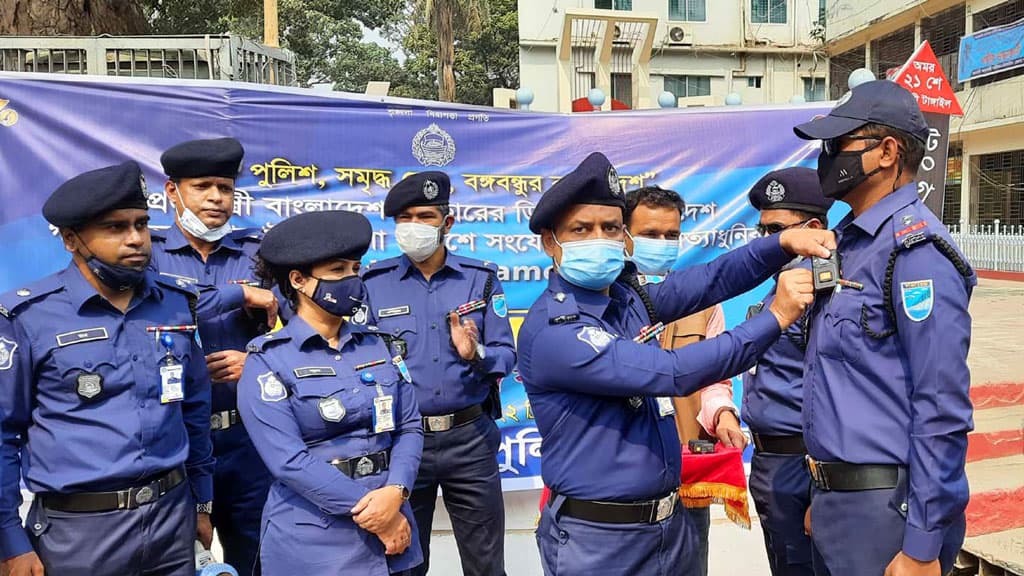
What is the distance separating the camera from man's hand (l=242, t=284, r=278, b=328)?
2.82 m

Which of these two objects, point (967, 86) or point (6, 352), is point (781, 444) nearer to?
point (6, 352)

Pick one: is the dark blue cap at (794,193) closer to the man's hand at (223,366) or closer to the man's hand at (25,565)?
the man's hand at (223,366)

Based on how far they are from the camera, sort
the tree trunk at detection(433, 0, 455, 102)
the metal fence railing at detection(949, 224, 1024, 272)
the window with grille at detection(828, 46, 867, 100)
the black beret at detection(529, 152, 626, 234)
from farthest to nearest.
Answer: the window with grille at detection(828, 46, 867, 100), the tree trunk at detection(433, 0, 455, 102), the metal fence railing at detection(949, 224, 1024, 272), the black beret at detection(529, 152, 626, 234)

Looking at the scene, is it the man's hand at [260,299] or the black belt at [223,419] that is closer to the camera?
the man's hand at [260,299]

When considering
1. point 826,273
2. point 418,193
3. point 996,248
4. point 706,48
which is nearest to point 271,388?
point 418,193

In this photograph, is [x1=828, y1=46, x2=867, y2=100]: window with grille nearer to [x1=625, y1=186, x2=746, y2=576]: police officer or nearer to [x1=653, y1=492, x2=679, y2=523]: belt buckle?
[x1=625, y1=186, x2=746, y2=576]: police officer

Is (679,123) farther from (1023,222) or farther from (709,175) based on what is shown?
(1023,222)

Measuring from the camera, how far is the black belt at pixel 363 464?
2.28 m

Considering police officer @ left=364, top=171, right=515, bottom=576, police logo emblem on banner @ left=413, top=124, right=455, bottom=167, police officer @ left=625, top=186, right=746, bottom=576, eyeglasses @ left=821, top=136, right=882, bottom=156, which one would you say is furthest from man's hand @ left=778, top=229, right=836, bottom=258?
police logo emblem on banner @ left=413, top=124, right=455, bottom=167

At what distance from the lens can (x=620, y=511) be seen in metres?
2.13

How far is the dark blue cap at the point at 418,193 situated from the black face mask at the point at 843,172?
1768mm

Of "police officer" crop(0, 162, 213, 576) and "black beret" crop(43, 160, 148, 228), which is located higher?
"black beret" crop(43, 160, 148, 228)

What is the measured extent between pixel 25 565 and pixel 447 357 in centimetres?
169

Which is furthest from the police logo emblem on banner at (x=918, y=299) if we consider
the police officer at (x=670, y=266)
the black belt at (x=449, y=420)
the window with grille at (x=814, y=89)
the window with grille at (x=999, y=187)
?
the window with grille at (x=814, y=89)
